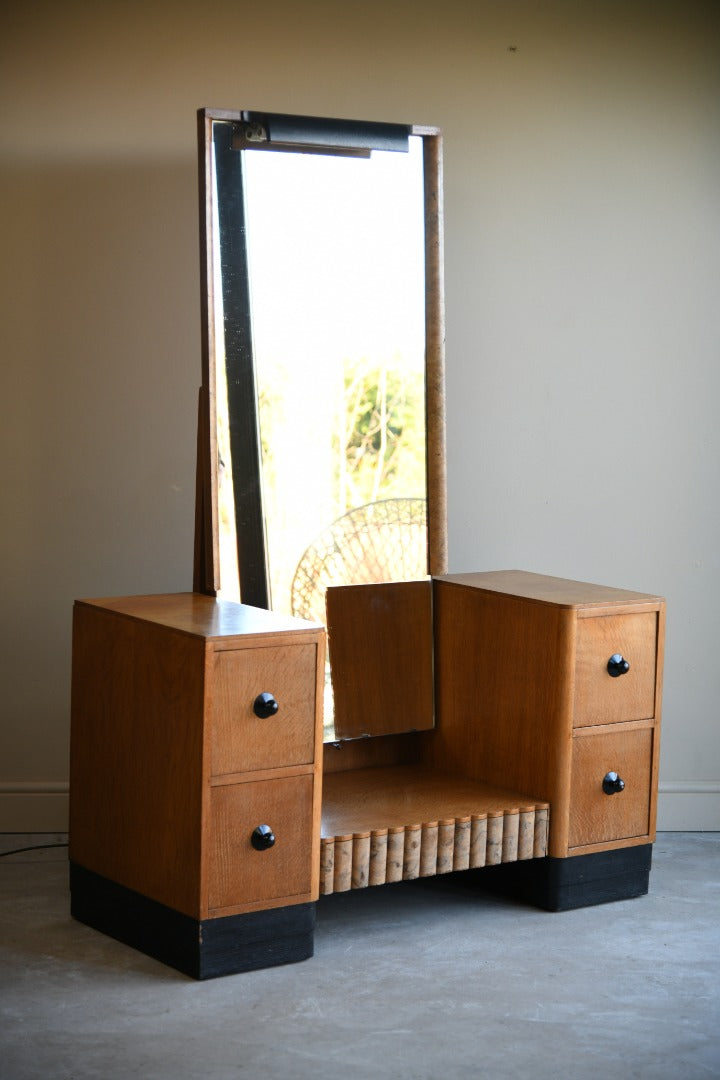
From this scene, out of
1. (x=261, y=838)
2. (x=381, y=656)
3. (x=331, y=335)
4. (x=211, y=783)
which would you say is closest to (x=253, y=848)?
(x=261, y=838)

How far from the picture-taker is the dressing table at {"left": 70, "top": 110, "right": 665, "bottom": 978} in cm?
228

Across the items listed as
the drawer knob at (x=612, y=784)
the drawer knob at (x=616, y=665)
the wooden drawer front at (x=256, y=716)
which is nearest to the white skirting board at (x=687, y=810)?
the drawer knob at (x=612, y=784)

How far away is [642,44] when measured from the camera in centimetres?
325

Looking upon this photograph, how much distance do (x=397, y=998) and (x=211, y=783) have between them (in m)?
0.50

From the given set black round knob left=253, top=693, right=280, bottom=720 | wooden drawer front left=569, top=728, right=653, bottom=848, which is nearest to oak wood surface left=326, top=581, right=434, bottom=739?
wooden drawer front left=569, top=728, right=653, bottom=848

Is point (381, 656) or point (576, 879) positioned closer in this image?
point (576, 879)

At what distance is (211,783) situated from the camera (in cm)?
Answer: 223

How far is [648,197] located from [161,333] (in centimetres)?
131

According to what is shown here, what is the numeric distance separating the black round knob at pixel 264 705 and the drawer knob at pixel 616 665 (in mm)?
774

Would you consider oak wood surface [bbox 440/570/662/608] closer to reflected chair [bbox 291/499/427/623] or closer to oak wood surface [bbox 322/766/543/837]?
reflected chair [bbox 291/499/427/623]

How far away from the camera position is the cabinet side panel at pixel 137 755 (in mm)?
2252

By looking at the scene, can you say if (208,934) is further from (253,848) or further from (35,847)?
(35,847)

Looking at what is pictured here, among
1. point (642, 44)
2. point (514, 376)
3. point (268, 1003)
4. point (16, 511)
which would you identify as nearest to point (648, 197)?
point (642, 44)

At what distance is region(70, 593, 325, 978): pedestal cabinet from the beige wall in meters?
Result: 0.64
